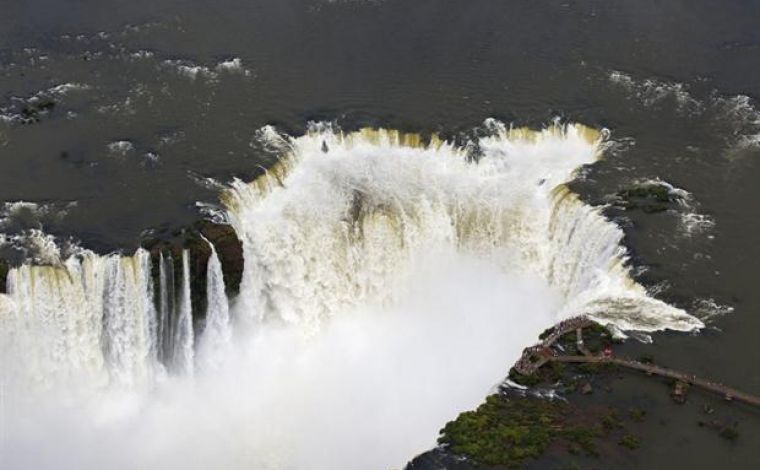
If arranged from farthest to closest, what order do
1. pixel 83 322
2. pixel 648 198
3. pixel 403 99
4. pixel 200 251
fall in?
pixel 403 99
pixel 648 198
pixel 200 251
pixel 83 322

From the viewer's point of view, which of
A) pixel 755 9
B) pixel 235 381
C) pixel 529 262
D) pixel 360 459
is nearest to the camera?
pixel 360 459

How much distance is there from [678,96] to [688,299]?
46.8 ft

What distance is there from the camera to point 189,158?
133ft

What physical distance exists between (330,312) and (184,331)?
622 centimetres

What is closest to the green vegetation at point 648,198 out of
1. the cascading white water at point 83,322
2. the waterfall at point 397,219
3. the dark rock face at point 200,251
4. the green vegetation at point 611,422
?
the waterfall at point 397,219

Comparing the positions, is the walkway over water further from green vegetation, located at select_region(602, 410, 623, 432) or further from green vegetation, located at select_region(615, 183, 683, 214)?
green vegetation, located at select_region(615, 183, 683, 214)

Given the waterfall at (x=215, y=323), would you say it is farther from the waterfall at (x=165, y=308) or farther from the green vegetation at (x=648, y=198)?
the green vegetation at (x=648, y=198)

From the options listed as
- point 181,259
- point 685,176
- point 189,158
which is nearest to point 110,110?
point 189,158

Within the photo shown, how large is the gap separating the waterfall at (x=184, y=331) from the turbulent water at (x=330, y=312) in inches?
3.0

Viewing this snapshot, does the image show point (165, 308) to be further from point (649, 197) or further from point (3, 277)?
point (649, 197)

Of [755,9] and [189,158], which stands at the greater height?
[755,9]

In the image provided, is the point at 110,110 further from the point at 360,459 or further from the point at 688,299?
the point at 688,299

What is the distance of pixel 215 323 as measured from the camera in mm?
37000

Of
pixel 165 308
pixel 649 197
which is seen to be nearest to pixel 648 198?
pixel 649 197
